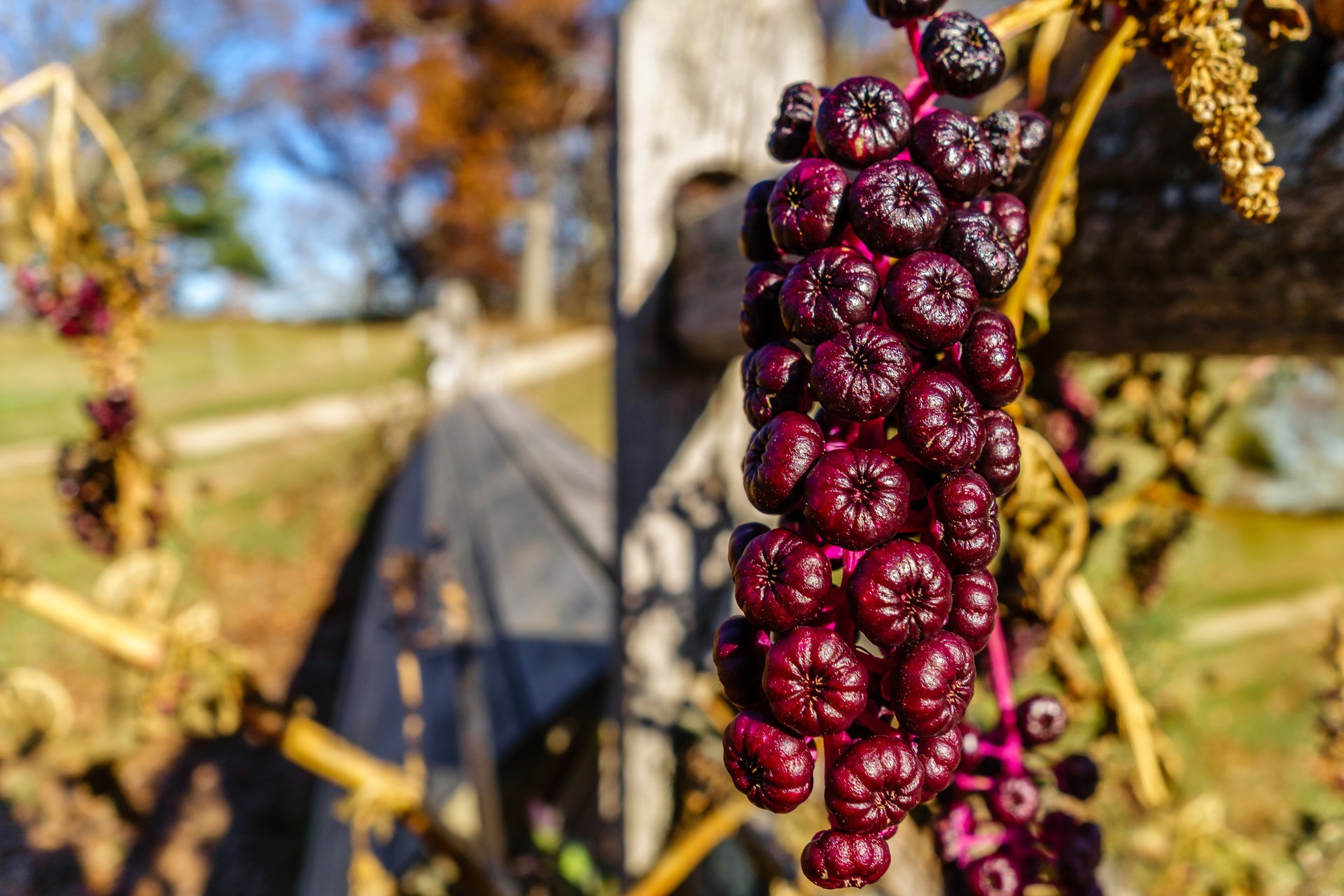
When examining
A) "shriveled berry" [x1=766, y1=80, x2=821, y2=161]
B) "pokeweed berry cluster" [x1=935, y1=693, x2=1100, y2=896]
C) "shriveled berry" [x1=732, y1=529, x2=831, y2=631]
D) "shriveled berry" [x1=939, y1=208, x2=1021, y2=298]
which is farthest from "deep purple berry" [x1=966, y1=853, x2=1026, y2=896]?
"shriveled berry" [x1=766, y1=80, x2=821, y2=161]

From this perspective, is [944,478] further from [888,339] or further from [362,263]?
[362,263]

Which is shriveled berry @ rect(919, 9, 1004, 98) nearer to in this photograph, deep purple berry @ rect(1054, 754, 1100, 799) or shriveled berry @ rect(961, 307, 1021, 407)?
shriveled berry @ rect(961, 307, 1021, 407)

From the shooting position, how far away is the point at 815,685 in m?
0.39

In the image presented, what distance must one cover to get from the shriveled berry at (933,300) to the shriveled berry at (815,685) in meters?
0.17

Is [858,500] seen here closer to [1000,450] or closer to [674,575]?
[1000,450]

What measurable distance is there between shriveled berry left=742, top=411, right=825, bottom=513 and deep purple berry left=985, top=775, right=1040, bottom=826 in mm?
300

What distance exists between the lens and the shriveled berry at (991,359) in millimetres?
418

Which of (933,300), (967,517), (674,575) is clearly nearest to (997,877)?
(967,517)

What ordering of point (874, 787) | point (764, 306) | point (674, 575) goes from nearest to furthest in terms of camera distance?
point (874, 787) < point (764, 306) < point (674, 575)

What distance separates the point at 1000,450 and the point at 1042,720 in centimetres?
26

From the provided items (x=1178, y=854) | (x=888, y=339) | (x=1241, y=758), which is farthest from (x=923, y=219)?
(x=1241, y=758)

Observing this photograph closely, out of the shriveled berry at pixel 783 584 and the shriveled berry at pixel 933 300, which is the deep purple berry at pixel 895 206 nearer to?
the shriveled berry at pixel 933 300

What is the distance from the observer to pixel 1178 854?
0.75m

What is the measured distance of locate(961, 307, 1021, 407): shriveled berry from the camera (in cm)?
42
